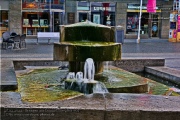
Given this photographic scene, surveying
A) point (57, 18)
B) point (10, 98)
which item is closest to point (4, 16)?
point (57, 18)

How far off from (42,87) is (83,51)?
1178 mm

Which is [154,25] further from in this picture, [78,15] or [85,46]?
[85,46]

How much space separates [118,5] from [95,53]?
24.1 metres

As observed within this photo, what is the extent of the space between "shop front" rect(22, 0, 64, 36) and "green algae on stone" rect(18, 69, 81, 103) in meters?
21.4

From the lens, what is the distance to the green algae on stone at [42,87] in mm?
5816

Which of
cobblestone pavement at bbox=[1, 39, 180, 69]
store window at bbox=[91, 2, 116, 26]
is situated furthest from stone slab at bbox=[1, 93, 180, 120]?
store window at bbox=[91, 2, 116, 26]

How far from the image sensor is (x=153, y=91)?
7.32m

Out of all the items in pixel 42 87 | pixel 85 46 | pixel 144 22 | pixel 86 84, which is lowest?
pixel 42 87

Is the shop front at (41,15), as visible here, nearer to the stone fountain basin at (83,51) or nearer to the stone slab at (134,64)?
the stone slab at (134,64)

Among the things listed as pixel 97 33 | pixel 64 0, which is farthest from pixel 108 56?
pixel 64 0

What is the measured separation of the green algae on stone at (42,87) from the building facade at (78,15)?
69.7ft

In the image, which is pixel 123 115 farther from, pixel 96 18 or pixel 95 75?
pixel 96 18

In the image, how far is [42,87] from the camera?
22.4 ft

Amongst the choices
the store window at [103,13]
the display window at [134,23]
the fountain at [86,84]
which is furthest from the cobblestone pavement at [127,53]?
the display window at [134,23]
